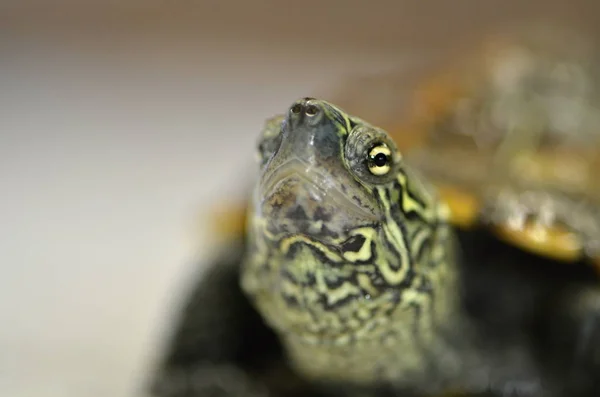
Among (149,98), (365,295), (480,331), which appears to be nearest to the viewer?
(365,295)

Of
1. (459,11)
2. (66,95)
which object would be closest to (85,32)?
(66,95)

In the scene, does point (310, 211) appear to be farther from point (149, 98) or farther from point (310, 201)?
point (149, 98)

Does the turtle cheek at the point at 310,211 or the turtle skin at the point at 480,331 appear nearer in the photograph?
the turtle cheek at the point at 310,211

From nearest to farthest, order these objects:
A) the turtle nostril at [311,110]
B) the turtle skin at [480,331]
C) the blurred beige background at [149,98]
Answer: the turtle nostril at [311,110] → the turtle skin at [480,331] → the blurred beige background at [149,98]

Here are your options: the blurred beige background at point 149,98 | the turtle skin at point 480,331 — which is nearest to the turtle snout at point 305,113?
the turtle skin at point 480,331

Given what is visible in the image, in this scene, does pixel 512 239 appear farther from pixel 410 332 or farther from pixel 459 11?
pixel 459 11

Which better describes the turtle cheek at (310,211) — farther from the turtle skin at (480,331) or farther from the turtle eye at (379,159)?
the turtle skin at (480,331)

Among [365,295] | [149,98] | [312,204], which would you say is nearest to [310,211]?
[312,204]
